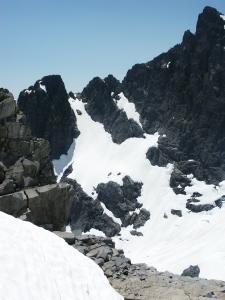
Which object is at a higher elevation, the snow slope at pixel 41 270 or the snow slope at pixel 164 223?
the snow slope at pixel 164 223

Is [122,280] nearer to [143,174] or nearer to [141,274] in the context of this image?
[141,274]

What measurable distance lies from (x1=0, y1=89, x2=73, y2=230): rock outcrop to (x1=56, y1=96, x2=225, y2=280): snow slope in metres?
63.2

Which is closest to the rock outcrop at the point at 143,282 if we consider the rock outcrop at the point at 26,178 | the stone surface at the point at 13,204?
the stone surface at the point at 13,204

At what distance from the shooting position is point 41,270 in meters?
10.1

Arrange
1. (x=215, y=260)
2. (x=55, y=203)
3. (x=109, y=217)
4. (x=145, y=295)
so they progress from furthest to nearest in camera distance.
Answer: (x=109, y=217) < (x=215, y=260) < (x=55, y=203) < (x=145, y=295)

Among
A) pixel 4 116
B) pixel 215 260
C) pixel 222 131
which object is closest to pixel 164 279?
pixel 4 116

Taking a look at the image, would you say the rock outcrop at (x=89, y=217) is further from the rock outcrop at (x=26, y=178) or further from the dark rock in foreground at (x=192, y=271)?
the rock outcrop at (x=26, y=178)

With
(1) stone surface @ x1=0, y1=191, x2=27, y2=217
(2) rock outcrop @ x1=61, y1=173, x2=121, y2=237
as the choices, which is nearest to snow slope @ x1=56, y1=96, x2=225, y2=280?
(2) rock outcrop @ x1=61, y1=173, x2=121, y2=237

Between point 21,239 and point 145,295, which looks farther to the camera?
point 145,295

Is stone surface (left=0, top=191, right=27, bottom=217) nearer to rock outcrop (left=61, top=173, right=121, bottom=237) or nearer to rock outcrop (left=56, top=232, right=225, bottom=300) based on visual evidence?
rock outcrop (left=56, top=232, right=225, bottom=300)

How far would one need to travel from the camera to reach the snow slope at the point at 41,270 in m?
8.99

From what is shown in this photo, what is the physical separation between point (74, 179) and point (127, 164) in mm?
22087

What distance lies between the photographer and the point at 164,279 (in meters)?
26.8

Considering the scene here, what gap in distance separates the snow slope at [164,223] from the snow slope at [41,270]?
284ft
